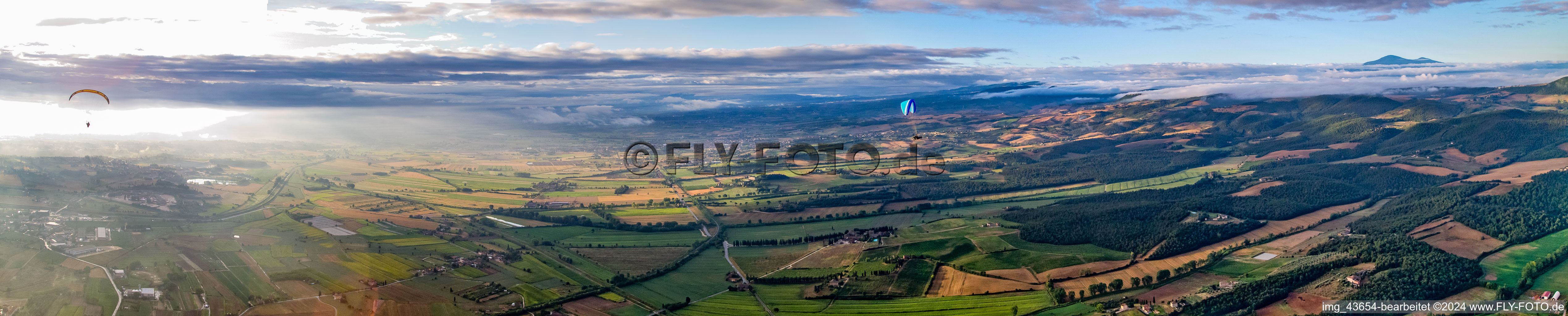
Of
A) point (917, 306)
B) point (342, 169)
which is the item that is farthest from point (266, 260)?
point (342, 169)

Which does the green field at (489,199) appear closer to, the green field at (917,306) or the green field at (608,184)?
the green field at (608,184)

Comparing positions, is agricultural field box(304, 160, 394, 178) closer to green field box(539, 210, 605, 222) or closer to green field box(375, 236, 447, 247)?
green field box(539, 210, 605, 222)

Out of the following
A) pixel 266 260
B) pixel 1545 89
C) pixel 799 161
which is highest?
pixel 1545 89

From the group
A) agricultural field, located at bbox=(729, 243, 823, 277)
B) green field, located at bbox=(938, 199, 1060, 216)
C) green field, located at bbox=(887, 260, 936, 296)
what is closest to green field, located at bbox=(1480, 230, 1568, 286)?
green field, located at bbox=(938, 199, 1060, 216)

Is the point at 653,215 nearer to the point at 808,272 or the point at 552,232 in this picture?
the point at 552,232

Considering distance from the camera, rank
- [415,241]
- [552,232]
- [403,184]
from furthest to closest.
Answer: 1. [403,184]
2. [552,232]
3. [415,241]

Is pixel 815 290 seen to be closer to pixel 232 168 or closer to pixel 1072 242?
pixel 1072 242
